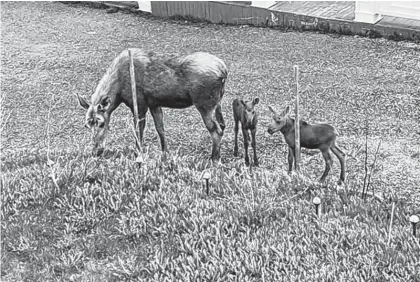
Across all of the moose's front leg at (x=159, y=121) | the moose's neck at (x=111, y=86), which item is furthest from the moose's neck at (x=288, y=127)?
the moose's neck at (x=111, y=86)

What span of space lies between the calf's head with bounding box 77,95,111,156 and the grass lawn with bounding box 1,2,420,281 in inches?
6.9

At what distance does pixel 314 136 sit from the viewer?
Result: 769cm

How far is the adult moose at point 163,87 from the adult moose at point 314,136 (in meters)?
0.75

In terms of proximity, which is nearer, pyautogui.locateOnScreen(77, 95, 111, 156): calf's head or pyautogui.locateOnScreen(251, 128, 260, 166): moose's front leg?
pyautogui.locateOnScreen(77, 95, 111, 156): calf's head

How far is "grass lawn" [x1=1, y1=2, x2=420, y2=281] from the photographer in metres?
6.22

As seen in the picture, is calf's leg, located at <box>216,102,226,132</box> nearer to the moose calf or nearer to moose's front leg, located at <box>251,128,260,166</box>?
the moose calf

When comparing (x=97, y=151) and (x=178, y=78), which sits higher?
(x=178, y=78)

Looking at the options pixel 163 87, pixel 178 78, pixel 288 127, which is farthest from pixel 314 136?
pixel 163 87

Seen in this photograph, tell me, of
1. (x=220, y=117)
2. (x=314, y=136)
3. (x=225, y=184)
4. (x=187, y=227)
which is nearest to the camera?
(x=187, y=227)

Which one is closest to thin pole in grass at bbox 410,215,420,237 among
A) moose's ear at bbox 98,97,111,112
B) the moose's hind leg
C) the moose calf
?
the moose calf

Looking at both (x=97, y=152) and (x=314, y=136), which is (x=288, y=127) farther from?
(x=97, y=152)

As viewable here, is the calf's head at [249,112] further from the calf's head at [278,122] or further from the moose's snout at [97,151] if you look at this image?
the moose's snout at [97,151]

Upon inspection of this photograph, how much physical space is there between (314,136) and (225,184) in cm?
102

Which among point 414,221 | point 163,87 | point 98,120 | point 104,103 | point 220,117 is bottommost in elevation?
point 220,117
